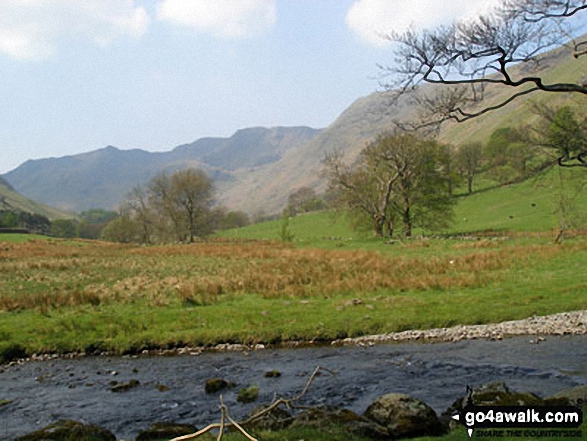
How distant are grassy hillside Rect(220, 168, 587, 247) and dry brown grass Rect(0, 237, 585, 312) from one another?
15.1m

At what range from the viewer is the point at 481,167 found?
92.2 m

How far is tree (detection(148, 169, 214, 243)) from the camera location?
251ft

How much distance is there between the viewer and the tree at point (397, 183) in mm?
48562

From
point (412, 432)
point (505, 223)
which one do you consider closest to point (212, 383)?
point (412, 432)

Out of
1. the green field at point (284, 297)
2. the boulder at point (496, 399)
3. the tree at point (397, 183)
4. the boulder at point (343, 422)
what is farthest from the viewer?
the tree at point (397, 183)

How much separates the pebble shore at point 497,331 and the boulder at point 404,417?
717cm

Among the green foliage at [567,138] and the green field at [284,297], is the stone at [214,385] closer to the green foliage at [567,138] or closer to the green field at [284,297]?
the green field at [284,297]

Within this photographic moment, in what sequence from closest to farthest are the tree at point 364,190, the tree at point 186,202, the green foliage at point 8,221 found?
the tree at point 364,190 → the tree at point 186,202 → the green foliage at point 8,221

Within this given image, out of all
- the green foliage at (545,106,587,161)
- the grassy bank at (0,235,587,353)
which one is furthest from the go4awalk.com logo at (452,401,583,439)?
the green foliage at (545,106,587,161)

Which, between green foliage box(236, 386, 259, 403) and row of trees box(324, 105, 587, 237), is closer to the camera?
green foliage box(236, 386, 259, 403)

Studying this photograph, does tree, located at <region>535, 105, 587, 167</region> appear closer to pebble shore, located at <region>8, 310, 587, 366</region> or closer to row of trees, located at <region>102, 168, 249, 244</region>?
pebble shore, located at <region>8, 310, 587, 366</region>

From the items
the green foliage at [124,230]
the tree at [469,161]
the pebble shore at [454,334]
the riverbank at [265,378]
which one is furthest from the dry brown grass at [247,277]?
the green foliage at [124,230]

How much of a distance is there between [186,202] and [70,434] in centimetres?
7067

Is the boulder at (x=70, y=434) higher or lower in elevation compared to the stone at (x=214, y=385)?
higher
